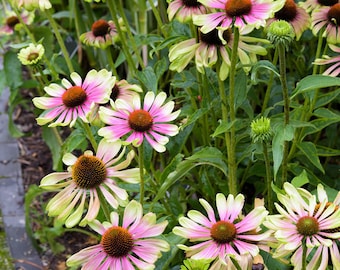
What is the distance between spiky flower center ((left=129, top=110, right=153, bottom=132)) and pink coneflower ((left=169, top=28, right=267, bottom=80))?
165 mm

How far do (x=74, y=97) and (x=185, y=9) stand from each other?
0.28 meters

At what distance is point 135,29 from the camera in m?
2.18

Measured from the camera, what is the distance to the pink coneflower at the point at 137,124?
0.96 m

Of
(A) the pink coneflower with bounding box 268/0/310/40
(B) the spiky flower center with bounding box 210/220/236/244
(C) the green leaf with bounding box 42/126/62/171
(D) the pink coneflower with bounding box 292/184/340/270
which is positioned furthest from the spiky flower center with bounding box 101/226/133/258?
(C) the green leaf with bounding box 42/126/62/171

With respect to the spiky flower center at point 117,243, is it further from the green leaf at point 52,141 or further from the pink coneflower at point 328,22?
the green leaf at point 52,141

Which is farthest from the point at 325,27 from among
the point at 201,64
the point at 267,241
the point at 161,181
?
the point at 267,241

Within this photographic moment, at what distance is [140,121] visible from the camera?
3.18ft

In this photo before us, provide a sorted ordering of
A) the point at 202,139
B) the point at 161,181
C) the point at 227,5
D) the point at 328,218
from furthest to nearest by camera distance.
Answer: the point at 202,139 → the point at 161,181 → the point at 227,5 → the point at 328,218

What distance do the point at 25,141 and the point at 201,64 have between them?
1.32 m

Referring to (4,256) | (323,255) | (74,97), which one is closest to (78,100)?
(74,97)

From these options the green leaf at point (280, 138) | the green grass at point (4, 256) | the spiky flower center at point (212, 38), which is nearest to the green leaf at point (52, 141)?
the green grass at point (4, 256)

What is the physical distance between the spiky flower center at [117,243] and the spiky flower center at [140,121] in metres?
0.17

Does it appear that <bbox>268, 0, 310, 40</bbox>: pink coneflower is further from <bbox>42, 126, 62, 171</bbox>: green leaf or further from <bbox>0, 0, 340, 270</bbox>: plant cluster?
<bbox>42, 126, 62, 171</bbox>: green leaf

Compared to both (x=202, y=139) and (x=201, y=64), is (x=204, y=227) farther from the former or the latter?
(x=202, y=139)
